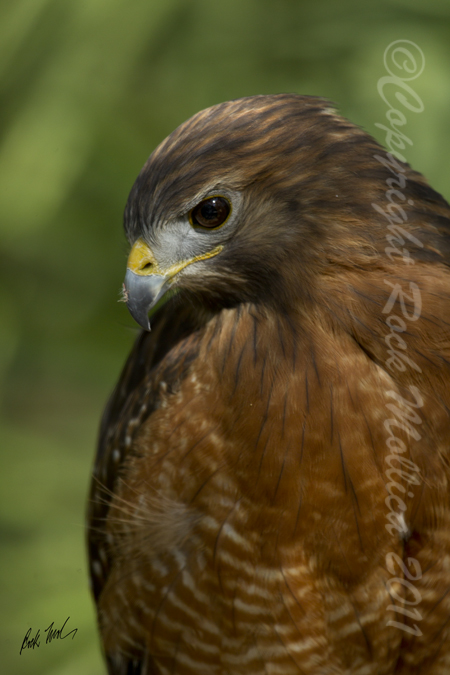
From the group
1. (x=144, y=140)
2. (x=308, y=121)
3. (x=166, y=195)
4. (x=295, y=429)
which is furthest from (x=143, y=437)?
(x=144, y=140)

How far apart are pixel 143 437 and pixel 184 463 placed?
0.21 metres

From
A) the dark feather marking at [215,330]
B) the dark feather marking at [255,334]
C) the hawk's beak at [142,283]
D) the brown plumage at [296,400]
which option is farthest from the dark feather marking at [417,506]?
the hawk's beak at [142,283]

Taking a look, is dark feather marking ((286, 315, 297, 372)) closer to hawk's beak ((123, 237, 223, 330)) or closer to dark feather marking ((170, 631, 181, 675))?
hawk's beak ((123, 237, 223, 330))

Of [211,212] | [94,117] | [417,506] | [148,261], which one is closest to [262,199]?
[211,212]

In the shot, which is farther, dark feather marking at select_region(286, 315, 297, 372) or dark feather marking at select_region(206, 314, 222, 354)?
dark feather marking at select_region(206, 314, 222, 354)

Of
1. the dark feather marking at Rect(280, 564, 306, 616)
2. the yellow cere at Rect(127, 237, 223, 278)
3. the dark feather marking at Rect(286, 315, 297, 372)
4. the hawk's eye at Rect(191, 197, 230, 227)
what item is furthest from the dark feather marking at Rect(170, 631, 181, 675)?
the hawk's eye at Rect(191, 197, 230, 227)

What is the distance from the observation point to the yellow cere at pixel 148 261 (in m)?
1.67

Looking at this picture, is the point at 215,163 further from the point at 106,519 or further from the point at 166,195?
the point at 106,519

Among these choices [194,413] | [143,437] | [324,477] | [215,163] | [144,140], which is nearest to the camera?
[215,163]

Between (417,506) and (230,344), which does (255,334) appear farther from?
(417,506)

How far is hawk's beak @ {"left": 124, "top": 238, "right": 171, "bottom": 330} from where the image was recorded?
1.68 m

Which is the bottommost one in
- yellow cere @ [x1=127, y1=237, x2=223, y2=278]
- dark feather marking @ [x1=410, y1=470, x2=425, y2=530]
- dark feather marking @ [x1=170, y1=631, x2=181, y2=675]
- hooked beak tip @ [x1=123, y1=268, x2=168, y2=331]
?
dark feather marking @ [x1=170, y1=631, x2=181, y2=675]

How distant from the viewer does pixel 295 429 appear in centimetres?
168
